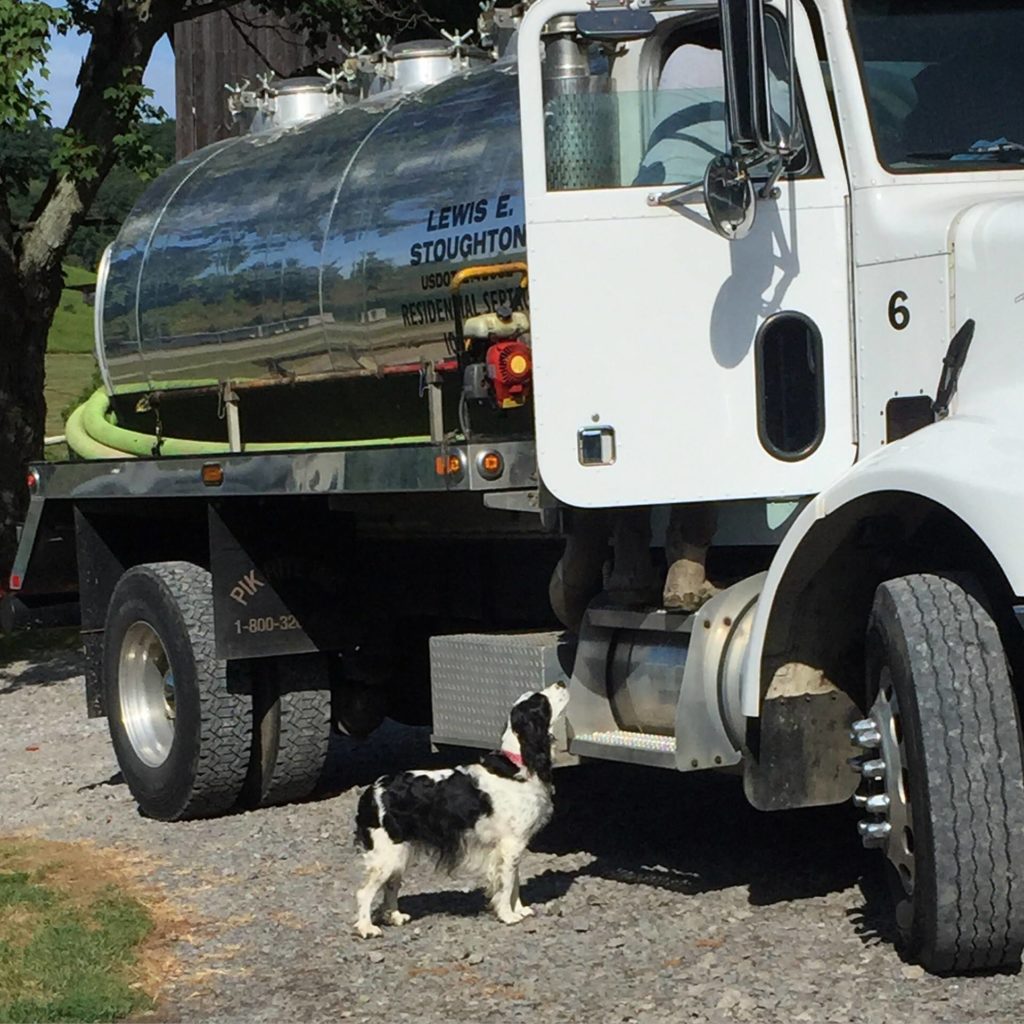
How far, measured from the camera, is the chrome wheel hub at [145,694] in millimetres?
9406

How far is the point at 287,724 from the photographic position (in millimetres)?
9023

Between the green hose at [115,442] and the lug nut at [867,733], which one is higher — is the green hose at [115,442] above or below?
above

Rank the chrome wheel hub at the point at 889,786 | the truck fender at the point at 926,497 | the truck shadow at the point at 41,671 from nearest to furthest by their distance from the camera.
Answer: the truck fender at the point at 926,497, the chrome wheel hub at the point at 889,786, the truck shadow at the point at 41,671

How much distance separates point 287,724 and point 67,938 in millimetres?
2437

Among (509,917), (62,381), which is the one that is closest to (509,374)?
(509,917)

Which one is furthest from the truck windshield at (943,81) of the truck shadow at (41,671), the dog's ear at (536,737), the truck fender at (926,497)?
the truck shadow at (41,671)

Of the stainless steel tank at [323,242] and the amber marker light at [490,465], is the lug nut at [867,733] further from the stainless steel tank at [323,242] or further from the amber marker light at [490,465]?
the stainless steel tank at [323,242]

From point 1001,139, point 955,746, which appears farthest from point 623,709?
point 1001,139

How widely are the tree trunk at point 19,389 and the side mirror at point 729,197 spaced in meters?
9.62

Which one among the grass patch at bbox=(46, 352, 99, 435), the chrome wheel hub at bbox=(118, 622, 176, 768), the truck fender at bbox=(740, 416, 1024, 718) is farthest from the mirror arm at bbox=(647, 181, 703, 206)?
the grass patch at bbox=(46, 352, 99, 435)

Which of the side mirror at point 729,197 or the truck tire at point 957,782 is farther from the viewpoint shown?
the side mirror at point 729,197

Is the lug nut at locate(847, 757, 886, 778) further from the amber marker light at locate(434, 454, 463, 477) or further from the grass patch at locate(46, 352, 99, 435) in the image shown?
the grass patch at locate(46, 352, 99, 435)

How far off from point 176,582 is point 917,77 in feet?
13.9

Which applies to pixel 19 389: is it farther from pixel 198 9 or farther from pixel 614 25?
pixel 614 25
